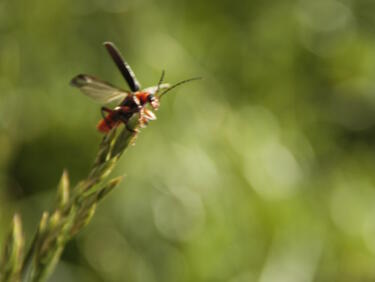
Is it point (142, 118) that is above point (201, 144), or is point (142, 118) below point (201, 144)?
below

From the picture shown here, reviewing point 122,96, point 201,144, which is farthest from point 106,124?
point 201,144

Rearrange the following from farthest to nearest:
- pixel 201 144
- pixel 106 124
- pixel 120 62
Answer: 1. pixel 201 144
2. pixel 106 124
3. pixel 120 62

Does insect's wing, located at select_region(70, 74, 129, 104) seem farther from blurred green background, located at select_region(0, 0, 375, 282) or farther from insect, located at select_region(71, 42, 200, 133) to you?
blurred green background, located at select_region(0, 0, 375, 282)

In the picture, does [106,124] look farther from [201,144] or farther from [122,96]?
[201,144]

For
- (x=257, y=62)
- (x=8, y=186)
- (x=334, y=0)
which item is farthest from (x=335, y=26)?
(x=8, y=186)

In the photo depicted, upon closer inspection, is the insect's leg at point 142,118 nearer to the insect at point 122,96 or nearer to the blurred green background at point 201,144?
the insect at point 122,96

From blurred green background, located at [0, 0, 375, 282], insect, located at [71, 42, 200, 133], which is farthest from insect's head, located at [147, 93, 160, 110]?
blurred green background, located at [0, 0, 375, 282]

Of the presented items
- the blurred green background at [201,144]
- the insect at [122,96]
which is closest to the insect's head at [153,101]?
the insect at [122,96]
